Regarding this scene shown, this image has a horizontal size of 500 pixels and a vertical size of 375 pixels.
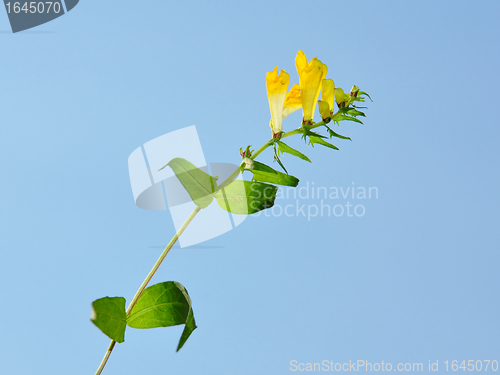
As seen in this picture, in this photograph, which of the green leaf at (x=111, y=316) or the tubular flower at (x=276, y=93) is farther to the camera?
the tubular flower at (x=276, y=93)

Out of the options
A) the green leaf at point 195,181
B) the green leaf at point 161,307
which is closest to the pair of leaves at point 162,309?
the green leaf at point 161,307

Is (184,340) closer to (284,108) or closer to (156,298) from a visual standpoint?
(156,298)

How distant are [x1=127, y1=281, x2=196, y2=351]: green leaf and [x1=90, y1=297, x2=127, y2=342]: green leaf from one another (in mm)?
28

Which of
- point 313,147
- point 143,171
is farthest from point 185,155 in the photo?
point 313,147

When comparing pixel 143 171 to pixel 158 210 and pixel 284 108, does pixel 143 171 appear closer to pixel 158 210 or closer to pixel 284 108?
pixel 158 210

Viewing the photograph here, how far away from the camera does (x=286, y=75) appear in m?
0.57

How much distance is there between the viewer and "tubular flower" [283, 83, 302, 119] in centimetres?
58

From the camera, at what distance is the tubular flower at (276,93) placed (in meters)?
0.57

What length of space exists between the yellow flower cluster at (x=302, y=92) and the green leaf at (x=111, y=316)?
12.1 inches

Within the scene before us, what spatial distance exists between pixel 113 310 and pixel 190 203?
0.55 feet

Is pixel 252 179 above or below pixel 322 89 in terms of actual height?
below

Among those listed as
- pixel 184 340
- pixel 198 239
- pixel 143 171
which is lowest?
pixel 184 340

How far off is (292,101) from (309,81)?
41 mm

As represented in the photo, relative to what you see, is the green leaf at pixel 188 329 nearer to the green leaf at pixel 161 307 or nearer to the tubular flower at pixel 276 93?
the green leaf at pixel 161 307
